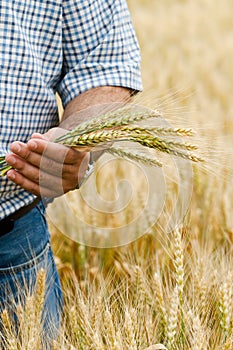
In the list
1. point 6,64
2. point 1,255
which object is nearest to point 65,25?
point 6,64

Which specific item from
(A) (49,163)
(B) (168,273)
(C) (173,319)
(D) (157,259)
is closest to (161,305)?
(C) (173,319)

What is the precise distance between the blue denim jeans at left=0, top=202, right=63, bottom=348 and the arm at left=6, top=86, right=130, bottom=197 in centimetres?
25

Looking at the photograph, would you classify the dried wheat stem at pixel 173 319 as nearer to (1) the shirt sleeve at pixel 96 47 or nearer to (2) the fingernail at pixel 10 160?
(2) the fingernail at pixel 10 160

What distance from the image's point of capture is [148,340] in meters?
1.66

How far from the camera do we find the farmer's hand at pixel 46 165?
156 cm

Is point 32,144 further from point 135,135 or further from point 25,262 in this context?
point 25,262

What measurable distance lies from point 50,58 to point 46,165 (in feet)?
1.18

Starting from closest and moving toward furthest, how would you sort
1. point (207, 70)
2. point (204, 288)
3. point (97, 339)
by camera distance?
point (97, 339) → point (204, 288) → point (207, 70)

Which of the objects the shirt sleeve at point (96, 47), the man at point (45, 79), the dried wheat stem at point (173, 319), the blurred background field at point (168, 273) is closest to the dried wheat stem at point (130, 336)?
the blurred background field at point (168, 273)

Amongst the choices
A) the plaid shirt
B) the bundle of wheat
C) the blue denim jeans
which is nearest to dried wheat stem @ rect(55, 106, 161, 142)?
the bundle of wheat

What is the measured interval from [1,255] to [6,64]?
1.57 ft

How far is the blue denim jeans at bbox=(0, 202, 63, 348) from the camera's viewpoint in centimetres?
190

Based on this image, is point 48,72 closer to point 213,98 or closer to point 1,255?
point 1,255

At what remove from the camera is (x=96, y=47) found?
1887mm
